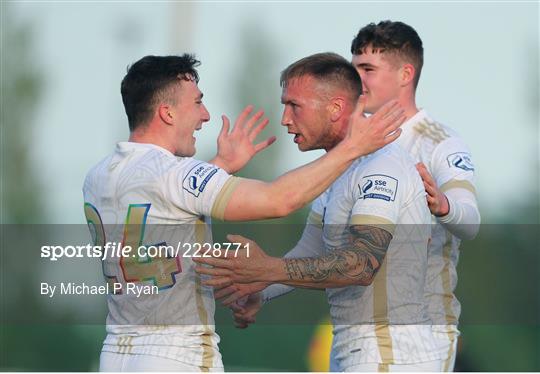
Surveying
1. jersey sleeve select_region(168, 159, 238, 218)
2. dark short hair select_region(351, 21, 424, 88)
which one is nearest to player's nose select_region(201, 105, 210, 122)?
jersey sleeve select_region(168, 159, 238, 218)

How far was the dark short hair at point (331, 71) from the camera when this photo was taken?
276 inches

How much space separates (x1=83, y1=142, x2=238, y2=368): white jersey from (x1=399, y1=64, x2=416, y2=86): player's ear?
2.57 metres

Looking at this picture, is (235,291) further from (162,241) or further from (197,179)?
(197,179)

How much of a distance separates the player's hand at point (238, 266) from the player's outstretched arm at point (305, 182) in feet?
0.70

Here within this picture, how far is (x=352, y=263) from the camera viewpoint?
6332 millimetres

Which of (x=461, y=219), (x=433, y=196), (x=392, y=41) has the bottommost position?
(x=461, y=219)

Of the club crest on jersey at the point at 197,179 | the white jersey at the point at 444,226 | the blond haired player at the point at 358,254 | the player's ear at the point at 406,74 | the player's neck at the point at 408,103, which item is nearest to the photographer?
the club crest on jersey at the point at 197,179

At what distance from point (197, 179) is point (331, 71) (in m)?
1.43

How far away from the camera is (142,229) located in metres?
6.23

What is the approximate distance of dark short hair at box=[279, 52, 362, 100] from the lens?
7.02m

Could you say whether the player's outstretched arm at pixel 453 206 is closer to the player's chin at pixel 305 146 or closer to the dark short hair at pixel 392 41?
the player's chin at pixel 305 146

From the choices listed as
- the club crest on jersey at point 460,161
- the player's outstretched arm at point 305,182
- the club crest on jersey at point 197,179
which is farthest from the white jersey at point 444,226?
the club crest on jersey at point 197,179

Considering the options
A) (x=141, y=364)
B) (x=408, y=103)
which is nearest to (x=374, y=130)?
(x=141, y=364)

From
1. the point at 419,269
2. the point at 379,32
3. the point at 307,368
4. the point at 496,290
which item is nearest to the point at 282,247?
Result: the point at 496,290
